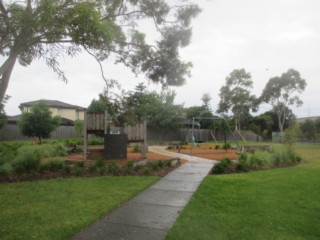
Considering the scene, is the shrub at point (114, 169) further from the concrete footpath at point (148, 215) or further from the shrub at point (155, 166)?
the concrete footpath at point (148, 215)

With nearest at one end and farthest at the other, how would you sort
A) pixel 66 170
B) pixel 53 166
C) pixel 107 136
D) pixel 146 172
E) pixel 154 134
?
pixel 66 170 → pixel 146 172 → pixel 53 166 → pixel 107 136 → pixel 154 134

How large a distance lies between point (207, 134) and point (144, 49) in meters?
28.4

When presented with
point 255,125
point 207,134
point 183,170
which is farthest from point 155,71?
point 255,125

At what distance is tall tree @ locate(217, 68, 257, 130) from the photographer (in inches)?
1887

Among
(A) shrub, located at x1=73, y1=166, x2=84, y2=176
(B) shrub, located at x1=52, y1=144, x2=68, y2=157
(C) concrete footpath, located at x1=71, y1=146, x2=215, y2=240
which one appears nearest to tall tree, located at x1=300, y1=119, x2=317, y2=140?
(B) shrub, located at x1=52, y1=144, x2=68, y2=157

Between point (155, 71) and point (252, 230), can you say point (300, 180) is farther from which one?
point (155, 71)

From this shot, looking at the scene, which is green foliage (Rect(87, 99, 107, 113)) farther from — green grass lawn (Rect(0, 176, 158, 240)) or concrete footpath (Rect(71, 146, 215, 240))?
concrete footpath (Rect(71, 146, 215, 240))

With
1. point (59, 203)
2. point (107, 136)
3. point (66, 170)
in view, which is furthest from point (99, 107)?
point (59, 203)

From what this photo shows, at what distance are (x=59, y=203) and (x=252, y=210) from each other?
148 inches

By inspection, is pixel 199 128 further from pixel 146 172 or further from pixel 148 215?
pixel 148 215

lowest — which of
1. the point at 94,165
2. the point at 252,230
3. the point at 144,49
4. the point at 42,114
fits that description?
the point at 252,230

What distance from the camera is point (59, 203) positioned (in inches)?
231

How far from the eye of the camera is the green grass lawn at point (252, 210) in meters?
4.47

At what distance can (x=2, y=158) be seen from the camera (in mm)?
9289
